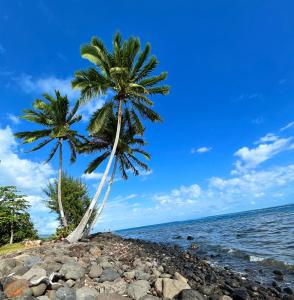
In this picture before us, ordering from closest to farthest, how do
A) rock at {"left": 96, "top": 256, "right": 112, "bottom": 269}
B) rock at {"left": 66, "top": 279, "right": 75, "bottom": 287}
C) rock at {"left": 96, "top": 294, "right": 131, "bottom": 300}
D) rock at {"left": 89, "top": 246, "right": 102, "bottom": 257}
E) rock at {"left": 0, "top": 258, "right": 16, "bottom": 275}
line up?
rock at {"left": 96, "top": 294, "right": 131, "bottom": 300} < rock at {"left": 66, "top": 279, "right": 75, "bottom": 287} < rock at {"left": 0, "top": 258, "right": 16, "bottom": 275} < rock at {"left": 96, "top": 256, "right": 112, "bottom": 269} < rock at {"left": 89, "top": 246, "right": 102, "bottom": 257}

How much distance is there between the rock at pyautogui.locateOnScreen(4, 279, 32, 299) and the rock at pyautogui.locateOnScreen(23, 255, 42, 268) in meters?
1.91

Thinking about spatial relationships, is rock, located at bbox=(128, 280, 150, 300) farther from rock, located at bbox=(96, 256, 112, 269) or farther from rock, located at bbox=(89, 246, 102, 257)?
rock, located at bbox=(89, 246, 102, 257)

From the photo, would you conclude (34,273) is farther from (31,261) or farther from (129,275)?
(129,275)

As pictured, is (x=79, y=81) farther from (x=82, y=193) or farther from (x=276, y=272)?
(x=276, y=272)

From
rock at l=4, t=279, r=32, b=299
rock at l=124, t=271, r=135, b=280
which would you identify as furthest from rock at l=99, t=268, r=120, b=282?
rock at l=4, t=279, r=32, b=299

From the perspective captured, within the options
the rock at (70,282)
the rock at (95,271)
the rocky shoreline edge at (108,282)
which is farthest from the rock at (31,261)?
the rock at (95,271)

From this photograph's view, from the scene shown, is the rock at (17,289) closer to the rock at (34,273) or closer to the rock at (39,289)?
the rock at (39,289)

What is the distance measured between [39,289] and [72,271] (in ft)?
4.47

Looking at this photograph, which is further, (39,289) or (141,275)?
(141,275)

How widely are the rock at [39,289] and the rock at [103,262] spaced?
2.52 meters

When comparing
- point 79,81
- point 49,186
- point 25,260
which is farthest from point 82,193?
point 25,260

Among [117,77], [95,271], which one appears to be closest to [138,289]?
[95,271]

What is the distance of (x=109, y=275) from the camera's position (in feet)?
29.1

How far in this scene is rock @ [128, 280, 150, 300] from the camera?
7.79m
